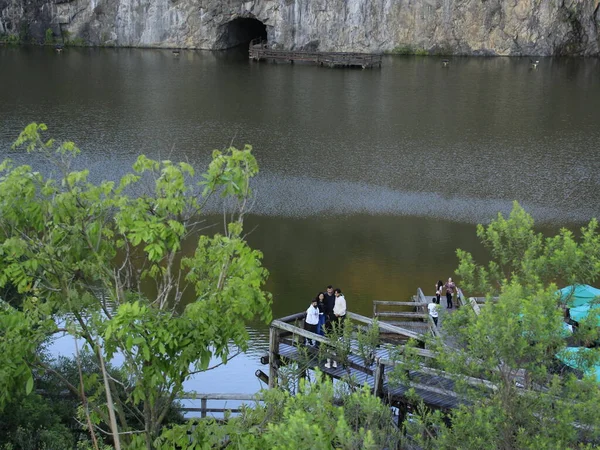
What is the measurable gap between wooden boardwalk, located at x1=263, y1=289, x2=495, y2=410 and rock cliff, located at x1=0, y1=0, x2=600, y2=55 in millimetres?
49300

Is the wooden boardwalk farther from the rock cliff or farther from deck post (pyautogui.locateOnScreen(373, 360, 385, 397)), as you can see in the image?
the rock cliff

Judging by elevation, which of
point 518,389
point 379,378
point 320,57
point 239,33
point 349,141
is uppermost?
point 239,33

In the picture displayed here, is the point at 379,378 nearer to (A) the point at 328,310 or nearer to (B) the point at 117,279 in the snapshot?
(A) the point at 328,310

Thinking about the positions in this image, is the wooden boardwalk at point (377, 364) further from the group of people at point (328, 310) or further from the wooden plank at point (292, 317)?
the group of people at point (328, 310)

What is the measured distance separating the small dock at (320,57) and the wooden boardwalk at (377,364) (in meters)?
43.3

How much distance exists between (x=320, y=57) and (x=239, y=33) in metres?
11.6

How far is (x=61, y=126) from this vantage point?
1539 inches

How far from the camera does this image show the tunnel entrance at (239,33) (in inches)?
2589

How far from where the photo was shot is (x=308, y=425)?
850cm

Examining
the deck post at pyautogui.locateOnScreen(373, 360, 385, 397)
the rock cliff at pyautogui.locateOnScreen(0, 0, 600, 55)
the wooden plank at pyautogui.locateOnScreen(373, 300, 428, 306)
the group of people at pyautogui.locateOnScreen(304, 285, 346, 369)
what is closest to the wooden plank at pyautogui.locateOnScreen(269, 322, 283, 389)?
the group of people at pyautogui.locateOnScreen(304, 285, 346, 369)

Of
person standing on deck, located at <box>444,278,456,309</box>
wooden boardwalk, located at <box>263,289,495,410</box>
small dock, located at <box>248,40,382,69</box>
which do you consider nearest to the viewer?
wooden boardwalk, located at <box>263,289,495,410</box>

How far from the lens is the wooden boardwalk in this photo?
13.4 metres

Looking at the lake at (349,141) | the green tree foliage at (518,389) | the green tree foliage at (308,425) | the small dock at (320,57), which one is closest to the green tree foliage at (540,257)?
the green tree foliage at (518,389)

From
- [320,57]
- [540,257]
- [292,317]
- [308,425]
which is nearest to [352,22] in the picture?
[320,57]
